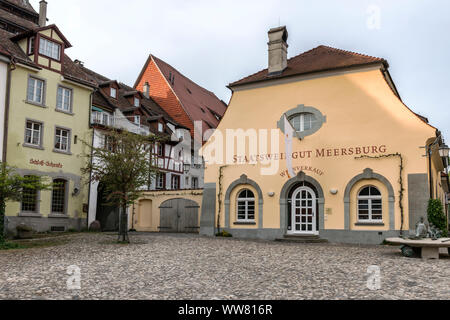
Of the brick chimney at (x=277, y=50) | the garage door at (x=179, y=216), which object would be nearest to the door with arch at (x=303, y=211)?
the brick chimney at (x=277, y=50)

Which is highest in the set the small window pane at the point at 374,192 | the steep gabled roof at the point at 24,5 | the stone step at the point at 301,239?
the steep gabled roof at the point at 24,5

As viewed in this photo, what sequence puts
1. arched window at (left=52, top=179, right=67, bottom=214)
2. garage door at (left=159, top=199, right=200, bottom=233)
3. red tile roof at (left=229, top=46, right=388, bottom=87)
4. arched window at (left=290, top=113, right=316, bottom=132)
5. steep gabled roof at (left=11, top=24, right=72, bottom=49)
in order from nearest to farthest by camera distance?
1. red tile roof at (left=229, top=46, right=388, bottom=87)
2. arched window at (left=290, top=113, right=316, bottom=132)
3. steep gabled roof at (left=11, top=24, right=72, bottom=49)
4. arched window at (left=52, top=179, right=67, bottom=214)
5. garage door at (left=159, top=199, right=200, bottom=233)

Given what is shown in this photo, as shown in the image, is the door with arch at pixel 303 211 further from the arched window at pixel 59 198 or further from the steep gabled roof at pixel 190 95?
the steep gabled roof at pixel 190 95

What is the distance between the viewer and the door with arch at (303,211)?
19.7 meters

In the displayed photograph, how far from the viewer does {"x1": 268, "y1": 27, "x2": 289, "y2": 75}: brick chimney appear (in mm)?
21453

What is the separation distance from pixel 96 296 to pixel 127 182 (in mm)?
9534

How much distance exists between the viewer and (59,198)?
80.2 ft

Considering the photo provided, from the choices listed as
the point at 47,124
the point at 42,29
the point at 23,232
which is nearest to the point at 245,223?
the point at 23,232

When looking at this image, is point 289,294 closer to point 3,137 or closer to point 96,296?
point 96,296

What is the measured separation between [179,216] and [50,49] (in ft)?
38.1

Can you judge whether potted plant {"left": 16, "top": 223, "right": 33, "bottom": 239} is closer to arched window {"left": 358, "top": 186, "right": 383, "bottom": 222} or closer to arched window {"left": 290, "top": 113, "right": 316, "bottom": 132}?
arched window {"left": 290, "top": 113, "right": 316, "bottom": 132}

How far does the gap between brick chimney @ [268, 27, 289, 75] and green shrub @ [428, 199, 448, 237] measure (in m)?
9.10

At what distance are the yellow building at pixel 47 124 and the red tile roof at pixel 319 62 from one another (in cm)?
966

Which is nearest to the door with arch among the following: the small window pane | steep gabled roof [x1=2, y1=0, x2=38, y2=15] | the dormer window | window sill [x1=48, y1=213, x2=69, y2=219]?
the small window pane
